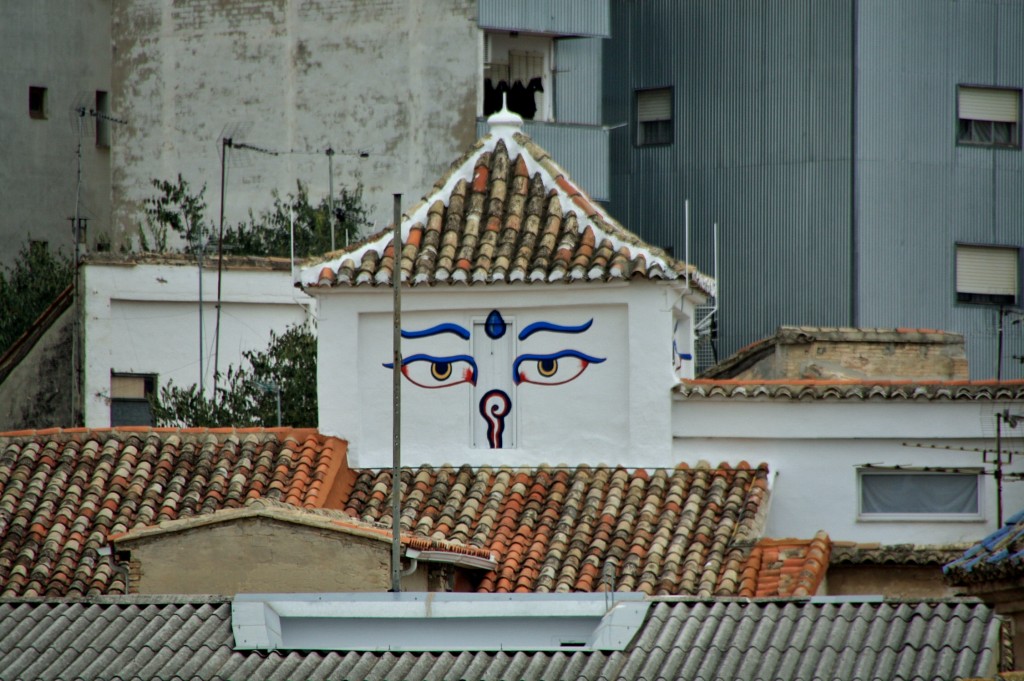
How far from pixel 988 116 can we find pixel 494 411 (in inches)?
762

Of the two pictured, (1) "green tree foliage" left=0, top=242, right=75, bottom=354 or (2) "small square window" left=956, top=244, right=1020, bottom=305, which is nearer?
(1) "green tree foliage" left=0, top=242, right=75, bottom=354

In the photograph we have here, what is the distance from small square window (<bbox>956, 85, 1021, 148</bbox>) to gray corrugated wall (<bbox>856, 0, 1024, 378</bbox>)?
22cm

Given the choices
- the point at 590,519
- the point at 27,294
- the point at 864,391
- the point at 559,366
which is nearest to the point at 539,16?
the point at 27,294

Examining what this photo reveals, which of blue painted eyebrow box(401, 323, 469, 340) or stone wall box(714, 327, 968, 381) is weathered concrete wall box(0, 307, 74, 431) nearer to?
stone wall box(714, 327, 968, 381)

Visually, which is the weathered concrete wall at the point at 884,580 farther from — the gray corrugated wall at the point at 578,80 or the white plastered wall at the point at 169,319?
the gray corrugated wall at the point at 578,80

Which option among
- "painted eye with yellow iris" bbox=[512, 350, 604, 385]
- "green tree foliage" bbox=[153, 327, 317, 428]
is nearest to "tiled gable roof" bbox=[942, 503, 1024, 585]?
"painted eye with yellow iris" bbox=[512, 350, 604, 385]

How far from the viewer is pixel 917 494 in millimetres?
23750

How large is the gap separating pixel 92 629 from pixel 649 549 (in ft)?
23.2

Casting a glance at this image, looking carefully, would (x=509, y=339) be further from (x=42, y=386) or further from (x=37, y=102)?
(x=37, y=102)

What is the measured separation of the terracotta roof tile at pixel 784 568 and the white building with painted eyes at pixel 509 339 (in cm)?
252

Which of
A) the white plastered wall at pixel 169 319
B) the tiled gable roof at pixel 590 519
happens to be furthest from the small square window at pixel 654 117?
the tiled gable roof at pixel 590 519

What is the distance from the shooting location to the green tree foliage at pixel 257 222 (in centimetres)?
3584

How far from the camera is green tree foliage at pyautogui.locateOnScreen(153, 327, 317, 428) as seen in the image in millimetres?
30828

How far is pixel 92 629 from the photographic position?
53.2ft
